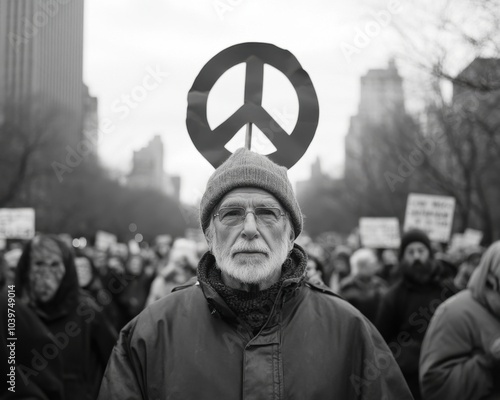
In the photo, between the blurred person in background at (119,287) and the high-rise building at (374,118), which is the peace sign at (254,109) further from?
the high-rise building at (374,118)

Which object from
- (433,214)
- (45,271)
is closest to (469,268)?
(433,214)

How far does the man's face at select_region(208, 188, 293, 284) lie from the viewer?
125 inches

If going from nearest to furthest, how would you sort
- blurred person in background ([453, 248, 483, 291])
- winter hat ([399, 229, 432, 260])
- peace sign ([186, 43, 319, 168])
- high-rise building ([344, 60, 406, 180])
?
peace sign ([186, 43, 319, 168]), winter hat ([399, 229, 432, 260]), blurred person in background ([453, 248, 483, 291]), high-rise building ([344, 60, 406, 180])

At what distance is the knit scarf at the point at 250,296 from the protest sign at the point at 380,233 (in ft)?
48.4

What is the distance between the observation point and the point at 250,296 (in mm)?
3203

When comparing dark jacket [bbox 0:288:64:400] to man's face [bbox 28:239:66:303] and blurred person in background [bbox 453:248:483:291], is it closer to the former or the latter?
man's face [bbox 28:239:66:303]

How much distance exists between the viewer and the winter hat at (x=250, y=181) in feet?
10.9

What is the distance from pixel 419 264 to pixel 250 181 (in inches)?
171

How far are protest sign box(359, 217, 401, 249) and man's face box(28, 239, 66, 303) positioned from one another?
12.9m

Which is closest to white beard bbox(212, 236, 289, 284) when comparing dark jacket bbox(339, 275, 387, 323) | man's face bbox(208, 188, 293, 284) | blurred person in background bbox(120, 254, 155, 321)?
man's face bbox(208, 188, 293, 284)

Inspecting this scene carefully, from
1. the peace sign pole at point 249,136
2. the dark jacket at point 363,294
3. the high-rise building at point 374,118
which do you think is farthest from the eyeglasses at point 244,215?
the high-rise building at point 374,118

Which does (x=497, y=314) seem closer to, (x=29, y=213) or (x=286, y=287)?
(x=286, y=287)

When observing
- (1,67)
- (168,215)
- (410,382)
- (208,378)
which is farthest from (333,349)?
(168,215)

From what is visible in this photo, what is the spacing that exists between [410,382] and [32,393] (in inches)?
143
